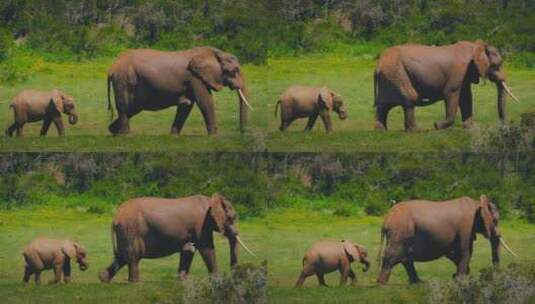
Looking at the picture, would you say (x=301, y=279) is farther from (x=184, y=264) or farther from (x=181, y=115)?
(x=181, y=115)

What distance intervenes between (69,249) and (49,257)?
0.26 meters

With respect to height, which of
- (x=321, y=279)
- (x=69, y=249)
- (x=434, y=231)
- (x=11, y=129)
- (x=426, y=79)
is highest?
(x=426, y=79)

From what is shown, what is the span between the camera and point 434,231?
3759cm

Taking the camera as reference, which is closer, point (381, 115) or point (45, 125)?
point (381, 115)

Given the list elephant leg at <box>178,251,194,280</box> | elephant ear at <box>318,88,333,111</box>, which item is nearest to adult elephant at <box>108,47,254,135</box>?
elephant ear at <box>318,88,333,111</box>

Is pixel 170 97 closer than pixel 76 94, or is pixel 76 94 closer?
pixel 170 97

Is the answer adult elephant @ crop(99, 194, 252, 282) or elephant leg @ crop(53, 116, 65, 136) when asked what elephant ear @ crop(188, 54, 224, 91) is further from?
elephant leg @ crop(53, 116, 65, 136)

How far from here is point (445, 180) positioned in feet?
131

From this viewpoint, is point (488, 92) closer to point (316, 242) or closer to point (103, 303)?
point (316, 242)

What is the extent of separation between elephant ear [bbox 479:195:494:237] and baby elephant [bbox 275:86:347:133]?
201cm

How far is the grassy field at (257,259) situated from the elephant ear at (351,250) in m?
0.33

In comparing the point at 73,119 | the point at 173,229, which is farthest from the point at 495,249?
the point at 73,119

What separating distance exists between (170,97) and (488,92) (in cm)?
449

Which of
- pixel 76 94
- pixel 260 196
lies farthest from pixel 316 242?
pixel 76 94
